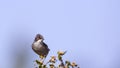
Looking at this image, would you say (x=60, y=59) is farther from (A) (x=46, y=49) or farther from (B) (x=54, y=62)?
(A) (x=46, y=49)

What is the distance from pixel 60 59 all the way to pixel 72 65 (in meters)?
0.21

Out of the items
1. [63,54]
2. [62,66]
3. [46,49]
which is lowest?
[62,66]

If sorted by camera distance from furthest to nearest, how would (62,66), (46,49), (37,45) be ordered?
1. (37,45)
2. (46,49)
3. (62,66)

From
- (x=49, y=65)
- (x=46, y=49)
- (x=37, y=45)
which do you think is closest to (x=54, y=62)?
(x=49, y=65)

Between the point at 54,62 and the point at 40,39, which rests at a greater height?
the point at 40,39

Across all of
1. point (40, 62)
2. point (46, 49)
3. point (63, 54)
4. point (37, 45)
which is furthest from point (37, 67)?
point (37, 45)

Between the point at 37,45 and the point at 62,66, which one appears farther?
A: the point at 37,45

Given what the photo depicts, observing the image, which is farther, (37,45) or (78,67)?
(37,45)

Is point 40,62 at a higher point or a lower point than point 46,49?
lower

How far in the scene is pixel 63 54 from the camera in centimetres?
496

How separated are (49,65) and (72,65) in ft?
1.13

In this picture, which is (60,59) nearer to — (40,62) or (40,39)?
(40,62)

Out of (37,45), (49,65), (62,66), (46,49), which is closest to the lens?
(62,66)

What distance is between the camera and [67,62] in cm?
470
